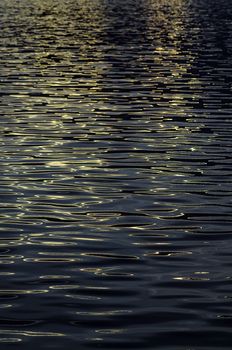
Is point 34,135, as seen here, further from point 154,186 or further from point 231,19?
point 231,19

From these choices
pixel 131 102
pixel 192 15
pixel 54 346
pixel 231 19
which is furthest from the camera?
pixel 192 15

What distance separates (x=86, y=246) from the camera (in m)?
19.2

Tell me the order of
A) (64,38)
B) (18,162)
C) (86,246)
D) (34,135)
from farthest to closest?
(64,38) < (34,135) < (18,162) < (86,246)

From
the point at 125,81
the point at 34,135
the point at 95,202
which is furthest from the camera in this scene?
the point at 125,81

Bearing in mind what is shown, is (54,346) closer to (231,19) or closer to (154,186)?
(154,186)

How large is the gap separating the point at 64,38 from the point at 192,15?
163ft

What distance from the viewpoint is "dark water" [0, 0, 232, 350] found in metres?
14.8

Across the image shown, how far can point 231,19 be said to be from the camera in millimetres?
126188

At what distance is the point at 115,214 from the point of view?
22.2 meters

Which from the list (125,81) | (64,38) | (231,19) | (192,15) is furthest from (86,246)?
(192,15)

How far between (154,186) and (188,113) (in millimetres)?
16457

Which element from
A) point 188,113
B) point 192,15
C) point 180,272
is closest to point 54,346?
point 180,272

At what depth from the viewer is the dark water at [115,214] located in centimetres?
1480

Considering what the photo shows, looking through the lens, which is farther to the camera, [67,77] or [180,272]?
[67,77]
